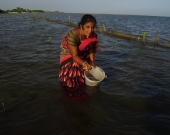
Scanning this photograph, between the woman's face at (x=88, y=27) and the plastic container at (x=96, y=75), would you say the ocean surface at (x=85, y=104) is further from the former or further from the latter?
the woman's face at (x=88, y=27)

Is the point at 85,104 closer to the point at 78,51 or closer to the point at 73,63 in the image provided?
the point at 73,63

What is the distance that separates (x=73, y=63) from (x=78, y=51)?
0.32m

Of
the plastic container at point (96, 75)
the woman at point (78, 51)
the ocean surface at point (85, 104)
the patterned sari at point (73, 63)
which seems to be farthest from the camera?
the plastic container at point (96, 75)

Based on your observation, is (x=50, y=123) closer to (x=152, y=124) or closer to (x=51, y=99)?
(x=51, y=99)

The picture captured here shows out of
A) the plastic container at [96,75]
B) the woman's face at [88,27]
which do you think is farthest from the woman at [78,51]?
the plastic container at [96,75]

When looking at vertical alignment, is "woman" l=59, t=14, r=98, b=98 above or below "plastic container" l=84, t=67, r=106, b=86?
above

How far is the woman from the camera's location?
3.00m

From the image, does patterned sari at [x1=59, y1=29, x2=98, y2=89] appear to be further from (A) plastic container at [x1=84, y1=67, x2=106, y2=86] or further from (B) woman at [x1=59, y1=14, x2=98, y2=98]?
(A) plastic container at [x1=84, y1=67, x2=106, y2=86]

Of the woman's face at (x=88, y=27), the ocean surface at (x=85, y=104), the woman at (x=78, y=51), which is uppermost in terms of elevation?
the woman's face at (x=88, y=27)

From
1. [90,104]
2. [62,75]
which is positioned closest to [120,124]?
[90,104]

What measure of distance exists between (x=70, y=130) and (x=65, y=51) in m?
1.63

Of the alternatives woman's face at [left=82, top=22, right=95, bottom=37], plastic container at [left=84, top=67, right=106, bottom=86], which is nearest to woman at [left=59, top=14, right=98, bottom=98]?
woman's face at [left=82, top=22, right=95, bottom=37]

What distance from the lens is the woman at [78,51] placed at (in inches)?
118

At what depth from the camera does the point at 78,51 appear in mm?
→ 3365
